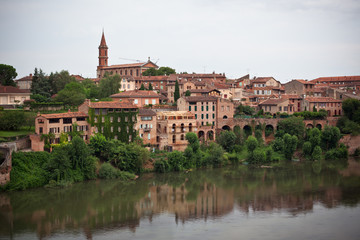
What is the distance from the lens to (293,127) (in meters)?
49.4

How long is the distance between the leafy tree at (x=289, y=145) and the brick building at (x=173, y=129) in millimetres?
9673

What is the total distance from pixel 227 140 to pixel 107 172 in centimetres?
1409

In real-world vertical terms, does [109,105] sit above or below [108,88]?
below

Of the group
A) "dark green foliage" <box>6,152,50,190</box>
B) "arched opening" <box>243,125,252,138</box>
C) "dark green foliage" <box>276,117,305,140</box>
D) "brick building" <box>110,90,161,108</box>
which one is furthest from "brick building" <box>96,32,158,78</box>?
"dark green foliage" <box>6,152,50,190</box>

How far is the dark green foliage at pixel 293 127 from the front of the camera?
49.2 meters

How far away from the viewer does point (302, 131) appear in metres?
49.4

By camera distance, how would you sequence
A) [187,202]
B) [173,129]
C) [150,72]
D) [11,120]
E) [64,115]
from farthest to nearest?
1. [150,72]
2. [173,129]
3. [64,115]
4. [11,120]
5. [187,202]

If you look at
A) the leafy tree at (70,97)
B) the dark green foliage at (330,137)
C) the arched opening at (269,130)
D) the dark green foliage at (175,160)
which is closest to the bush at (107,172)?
the dark green foliage at (175,160)

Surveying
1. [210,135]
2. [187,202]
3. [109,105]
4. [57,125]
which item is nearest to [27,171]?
[57,125]

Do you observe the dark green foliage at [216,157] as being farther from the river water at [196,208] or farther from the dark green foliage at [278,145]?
the dark green foliage at [278,145]

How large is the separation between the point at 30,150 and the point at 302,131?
93.2 feet

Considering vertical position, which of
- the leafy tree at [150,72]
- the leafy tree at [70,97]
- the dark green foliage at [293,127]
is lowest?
the dark green foliage at [293,127]

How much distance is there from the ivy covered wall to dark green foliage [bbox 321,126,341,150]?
2033cm

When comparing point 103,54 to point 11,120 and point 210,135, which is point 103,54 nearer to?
point 210,135
